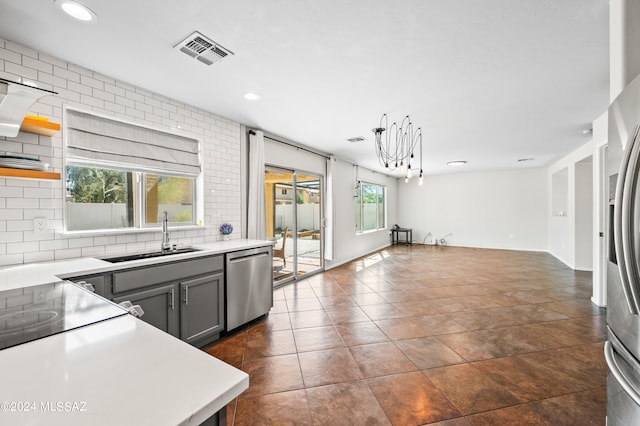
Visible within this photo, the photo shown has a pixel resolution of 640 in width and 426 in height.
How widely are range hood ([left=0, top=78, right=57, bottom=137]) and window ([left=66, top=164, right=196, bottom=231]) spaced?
629mm

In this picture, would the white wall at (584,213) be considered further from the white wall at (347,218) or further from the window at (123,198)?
the window at (123,198)

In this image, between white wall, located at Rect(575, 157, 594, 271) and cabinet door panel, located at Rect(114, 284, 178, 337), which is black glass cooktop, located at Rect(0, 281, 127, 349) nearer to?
cabinet door panel, located at Rect(114, 284, 178, 337)

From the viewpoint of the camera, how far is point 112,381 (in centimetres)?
63

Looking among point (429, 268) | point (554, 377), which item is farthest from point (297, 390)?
point (429, 268)

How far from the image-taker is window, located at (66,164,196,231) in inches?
96.4

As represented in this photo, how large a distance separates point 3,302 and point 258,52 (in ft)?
7.06

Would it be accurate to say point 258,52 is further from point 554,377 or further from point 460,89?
point 554,377

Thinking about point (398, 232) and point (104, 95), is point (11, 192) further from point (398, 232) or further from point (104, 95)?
point (398, 232)

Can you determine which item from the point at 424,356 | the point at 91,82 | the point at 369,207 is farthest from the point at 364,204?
the point at 91,82

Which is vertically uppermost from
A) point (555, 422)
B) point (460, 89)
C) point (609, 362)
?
point (460, 89)

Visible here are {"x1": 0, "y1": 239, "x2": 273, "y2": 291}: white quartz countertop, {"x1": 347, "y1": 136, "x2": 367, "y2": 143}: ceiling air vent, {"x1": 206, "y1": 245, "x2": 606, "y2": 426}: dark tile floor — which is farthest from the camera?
{"x1": 347, "y1": 136, "x2": 367, "y2": 143}: ceiling air vent

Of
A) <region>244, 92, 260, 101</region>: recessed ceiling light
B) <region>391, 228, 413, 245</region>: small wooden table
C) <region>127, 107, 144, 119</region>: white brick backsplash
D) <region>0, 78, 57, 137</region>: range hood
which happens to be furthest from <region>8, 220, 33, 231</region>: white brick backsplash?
<region>391, 228, 413, 245</region>: small wooden table

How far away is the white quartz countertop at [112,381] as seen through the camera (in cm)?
53

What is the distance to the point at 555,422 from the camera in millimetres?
1691
